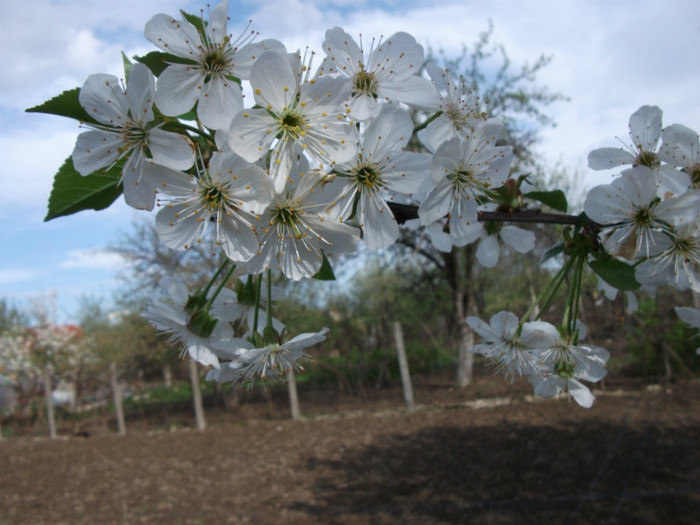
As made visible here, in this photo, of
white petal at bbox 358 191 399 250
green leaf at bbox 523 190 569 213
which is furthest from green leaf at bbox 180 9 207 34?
green leaf at bbox 523 190 569 213

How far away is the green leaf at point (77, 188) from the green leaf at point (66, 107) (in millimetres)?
70

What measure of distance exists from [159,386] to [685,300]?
41.5 feet

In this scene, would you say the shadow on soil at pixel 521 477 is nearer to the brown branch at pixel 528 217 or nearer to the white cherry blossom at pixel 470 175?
the brown branch at pixel 528 217

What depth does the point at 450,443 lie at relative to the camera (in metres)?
6.31

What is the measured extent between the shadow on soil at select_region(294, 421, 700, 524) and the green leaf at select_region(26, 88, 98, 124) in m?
4.22

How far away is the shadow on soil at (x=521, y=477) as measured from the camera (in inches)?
163

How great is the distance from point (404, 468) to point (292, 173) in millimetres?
5406

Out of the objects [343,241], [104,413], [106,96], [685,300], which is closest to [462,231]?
[343,241]

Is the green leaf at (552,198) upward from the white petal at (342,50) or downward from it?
downward

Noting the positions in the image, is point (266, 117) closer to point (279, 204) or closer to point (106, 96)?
point (279, 204)

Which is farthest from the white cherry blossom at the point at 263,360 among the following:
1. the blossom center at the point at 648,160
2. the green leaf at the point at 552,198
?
the blossom center at the point at 648,160

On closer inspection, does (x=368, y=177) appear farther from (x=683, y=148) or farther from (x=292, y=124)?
(x=683, y=148)

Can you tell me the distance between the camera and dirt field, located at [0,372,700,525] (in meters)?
4.38

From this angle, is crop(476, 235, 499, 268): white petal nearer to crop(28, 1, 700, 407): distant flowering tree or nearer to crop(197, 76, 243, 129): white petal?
crop(28, 1, 700, 407): distant flowering tree
